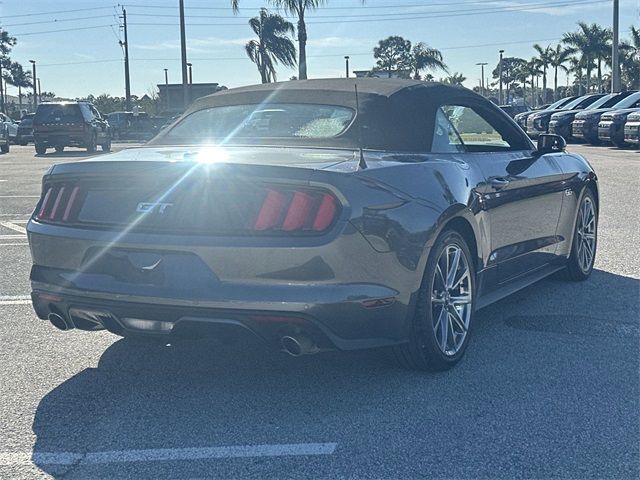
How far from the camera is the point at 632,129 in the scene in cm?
2241

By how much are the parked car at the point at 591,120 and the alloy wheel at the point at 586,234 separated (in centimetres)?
2054

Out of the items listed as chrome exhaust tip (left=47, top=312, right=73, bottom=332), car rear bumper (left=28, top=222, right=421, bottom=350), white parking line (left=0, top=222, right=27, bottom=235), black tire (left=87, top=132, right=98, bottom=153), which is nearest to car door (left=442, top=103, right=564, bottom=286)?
car rear bumper (left=28, top=222, right=421, bottom=350)

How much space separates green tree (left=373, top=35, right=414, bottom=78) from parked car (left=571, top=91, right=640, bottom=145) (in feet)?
109

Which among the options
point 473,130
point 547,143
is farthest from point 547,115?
point 473,130

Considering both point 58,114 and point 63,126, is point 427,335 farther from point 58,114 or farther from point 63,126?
point 58,114

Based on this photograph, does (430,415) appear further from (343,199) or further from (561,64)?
(561,64)

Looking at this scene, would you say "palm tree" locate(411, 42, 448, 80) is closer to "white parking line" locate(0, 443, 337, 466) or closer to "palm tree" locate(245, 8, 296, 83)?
"palm tree" locate(245, 8, 296, 83)

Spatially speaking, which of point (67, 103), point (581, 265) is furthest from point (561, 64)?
point (581, 265)

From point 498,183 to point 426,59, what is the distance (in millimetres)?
53522

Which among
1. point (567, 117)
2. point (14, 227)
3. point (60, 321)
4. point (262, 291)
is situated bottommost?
point (14, 227)

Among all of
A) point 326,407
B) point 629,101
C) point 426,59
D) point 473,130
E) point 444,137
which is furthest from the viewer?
point 426,59

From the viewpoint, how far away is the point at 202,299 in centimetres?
377

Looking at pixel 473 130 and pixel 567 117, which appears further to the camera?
pixel 567 117

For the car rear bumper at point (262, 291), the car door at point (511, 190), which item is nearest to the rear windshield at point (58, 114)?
the car door at point (511, 190)
